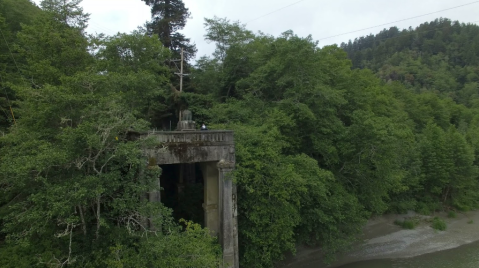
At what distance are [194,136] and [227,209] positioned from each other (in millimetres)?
3601

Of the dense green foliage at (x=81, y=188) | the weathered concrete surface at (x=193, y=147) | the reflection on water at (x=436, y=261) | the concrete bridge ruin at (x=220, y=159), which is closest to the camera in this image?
the dense green foliage at (x=81, y=188)

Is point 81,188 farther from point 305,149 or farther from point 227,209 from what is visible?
point 305,149

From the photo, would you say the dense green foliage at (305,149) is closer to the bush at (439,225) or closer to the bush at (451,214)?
the bush at (451,214)

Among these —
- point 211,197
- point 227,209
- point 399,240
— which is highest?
point 211,197

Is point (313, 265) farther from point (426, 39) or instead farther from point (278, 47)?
point (426, 39)

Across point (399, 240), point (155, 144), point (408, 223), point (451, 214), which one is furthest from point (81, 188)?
point (451, 214)

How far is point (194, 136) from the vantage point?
1344 cm

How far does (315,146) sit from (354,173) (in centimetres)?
338

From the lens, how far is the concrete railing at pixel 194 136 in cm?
1277

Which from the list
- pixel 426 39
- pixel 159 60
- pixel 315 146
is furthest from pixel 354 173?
pixel 426 39

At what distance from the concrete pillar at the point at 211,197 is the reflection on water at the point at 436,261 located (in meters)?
10.4

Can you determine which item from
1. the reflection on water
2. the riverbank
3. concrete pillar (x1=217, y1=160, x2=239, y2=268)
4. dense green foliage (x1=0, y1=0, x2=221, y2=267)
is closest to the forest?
dense green foliage (x1=0, y1=0, x2=221, y2=267)

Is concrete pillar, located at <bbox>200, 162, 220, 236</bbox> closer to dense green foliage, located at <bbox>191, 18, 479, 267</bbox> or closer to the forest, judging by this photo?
the forest

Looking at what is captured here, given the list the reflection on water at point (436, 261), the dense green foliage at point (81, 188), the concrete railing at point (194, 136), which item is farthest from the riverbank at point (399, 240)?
the dense green foliage at point (81, 188)
